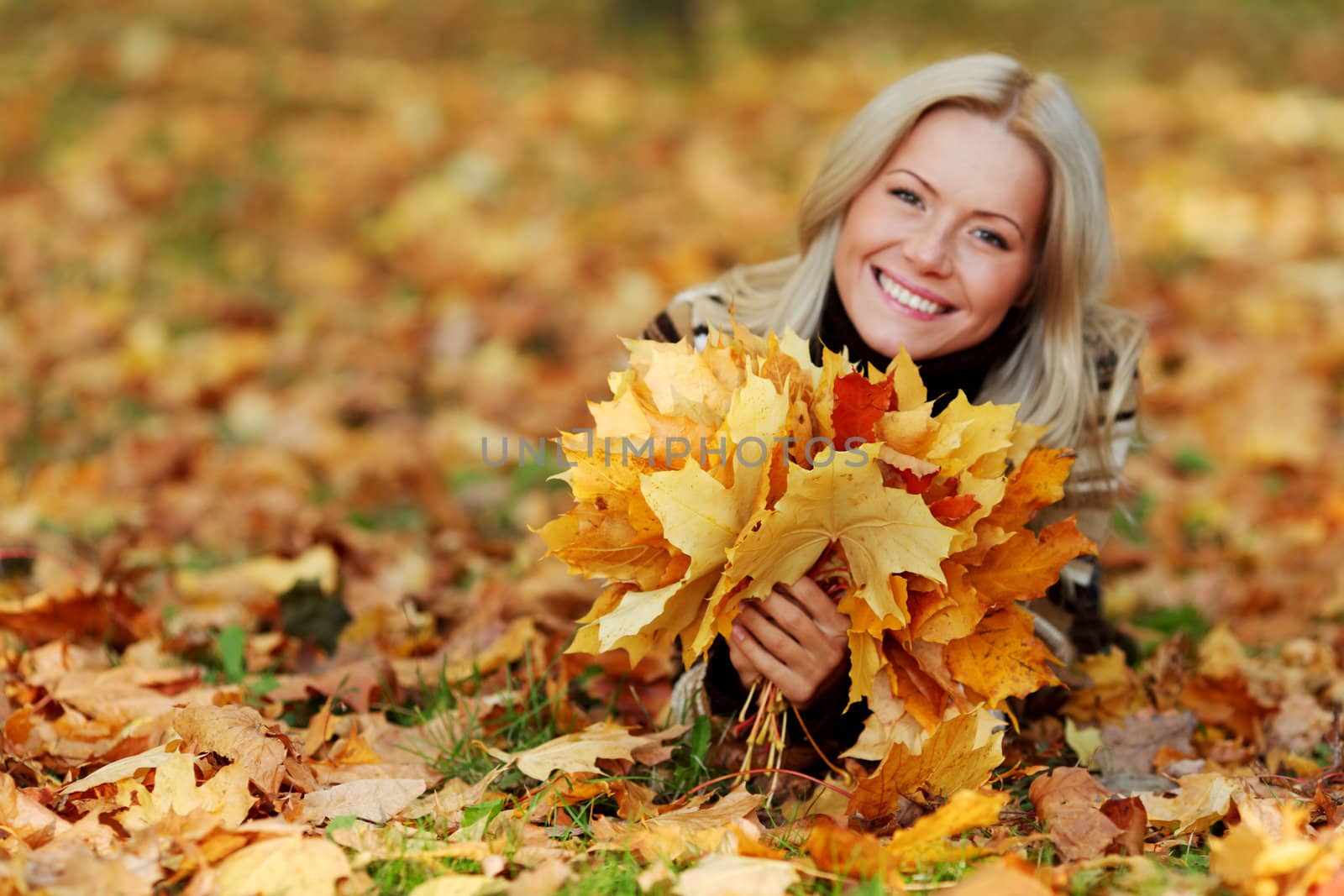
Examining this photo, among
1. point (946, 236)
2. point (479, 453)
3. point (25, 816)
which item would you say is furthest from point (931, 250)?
point (479, 453)

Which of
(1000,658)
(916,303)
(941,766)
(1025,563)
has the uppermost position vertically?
(916,303)

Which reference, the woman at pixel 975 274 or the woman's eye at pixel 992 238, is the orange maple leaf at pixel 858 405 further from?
the woman's eye at pixel 992 238

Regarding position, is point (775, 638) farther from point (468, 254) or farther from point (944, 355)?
point (468, 254)

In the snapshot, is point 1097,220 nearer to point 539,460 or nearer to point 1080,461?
point 1080,461

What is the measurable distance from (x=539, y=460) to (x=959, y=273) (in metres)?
1.94

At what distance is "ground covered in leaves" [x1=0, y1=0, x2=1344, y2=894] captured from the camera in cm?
169

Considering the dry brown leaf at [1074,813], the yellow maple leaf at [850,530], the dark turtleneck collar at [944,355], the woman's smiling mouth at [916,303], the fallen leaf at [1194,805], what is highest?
the woman's smiling mouth at [916,303]

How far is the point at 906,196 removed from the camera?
2.33 metres

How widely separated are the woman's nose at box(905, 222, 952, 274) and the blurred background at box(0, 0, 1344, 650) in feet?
2.36

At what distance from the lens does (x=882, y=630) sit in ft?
5.87

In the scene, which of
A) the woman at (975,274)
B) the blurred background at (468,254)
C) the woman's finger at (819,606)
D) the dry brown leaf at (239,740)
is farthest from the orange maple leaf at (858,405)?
the blurred background at (468,254)

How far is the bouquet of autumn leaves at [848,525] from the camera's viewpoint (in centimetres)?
165

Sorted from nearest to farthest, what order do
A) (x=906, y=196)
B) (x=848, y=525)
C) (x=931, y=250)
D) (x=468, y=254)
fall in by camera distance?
1. (x=848, y=525)
2. (x=931, y=250)
3. (x=906, y=196)
4. (x=468, y=254)

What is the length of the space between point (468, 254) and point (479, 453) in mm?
1660
